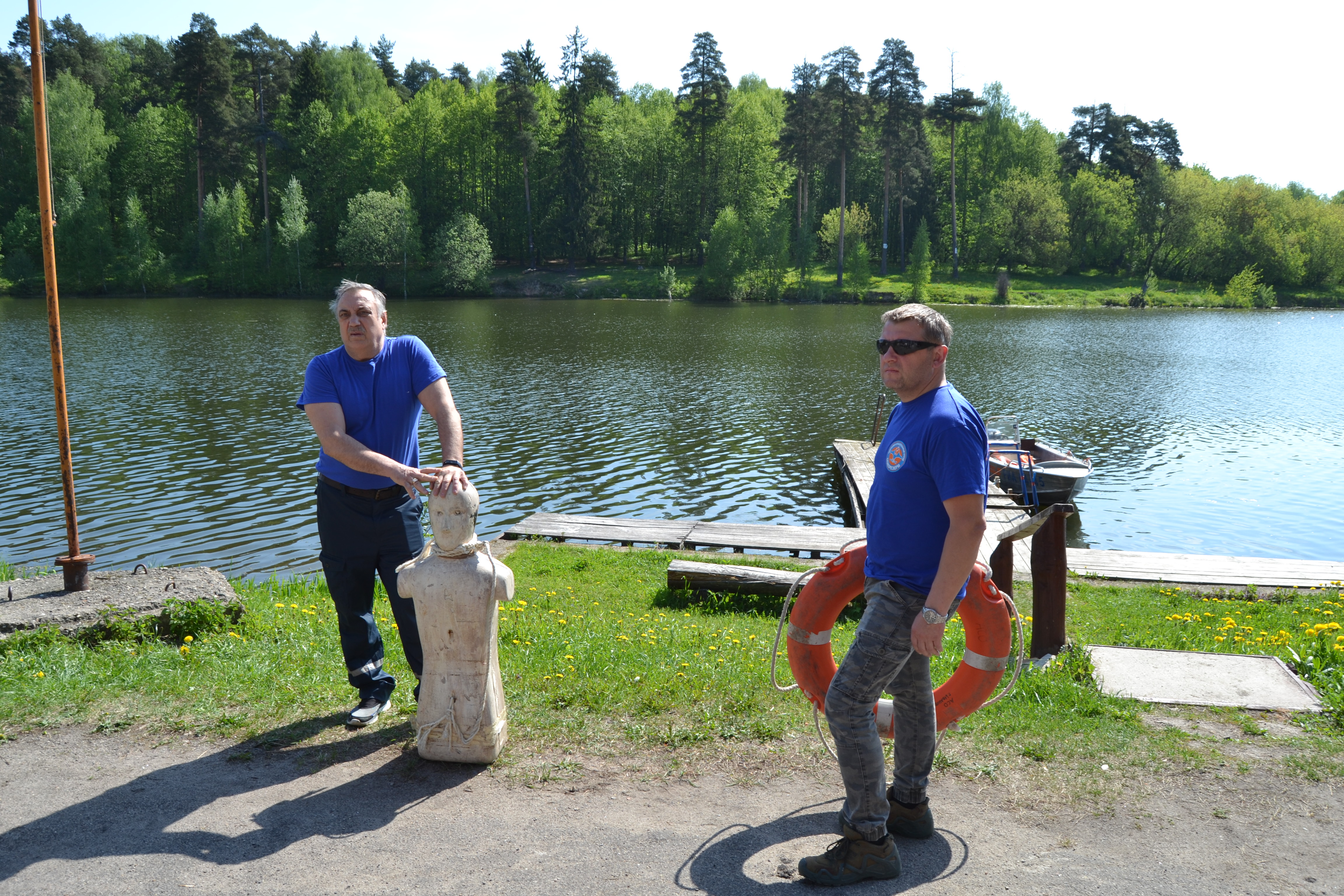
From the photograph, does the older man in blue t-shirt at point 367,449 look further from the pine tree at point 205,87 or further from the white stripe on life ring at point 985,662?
the pine tree at point 205,87

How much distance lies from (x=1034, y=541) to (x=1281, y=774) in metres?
2.36

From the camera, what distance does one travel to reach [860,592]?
12.7 ft

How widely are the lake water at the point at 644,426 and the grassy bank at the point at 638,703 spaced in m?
6.65

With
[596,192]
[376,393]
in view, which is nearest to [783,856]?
[376,393]

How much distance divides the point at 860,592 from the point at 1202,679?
2.96 metres

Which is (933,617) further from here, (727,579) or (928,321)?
(727,579)

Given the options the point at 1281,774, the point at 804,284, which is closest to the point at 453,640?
the point at 1281,774

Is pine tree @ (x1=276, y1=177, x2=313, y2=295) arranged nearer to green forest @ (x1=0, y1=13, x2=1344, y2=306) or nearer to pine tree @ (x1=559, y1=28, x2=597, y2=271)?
green forest @ (x1=0, y1=13, x2=1344, y2=306)

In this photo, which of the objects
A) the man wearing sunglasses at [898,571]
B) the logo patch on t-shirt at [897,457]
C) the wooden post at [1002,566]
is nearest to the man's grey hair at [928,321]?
the man wearing sunglasses at [898,571]

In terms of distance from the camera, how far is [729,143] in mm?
72062

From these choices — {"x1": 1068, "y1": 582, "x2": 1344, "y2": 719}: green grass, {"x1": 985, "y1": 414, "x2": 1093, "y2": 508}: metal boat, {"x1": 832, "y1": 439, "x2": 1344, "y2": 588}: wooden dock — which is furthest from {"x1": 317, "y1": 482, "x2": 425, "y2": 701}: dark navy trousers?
{"x1": 985, "y1": 414, "x2": 1093, "y2": 508}: metal boat

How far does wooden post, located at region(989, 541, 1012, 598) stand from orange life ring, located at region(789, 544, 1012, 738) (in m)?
3.08

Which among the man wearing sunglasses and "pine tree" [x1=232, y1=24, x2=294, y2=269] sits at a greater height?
"pine tree" [x1=232, y1=24, x2=294, y2=269]

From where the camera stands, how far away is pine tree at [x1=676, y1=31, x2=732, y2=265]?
68.7 metres
